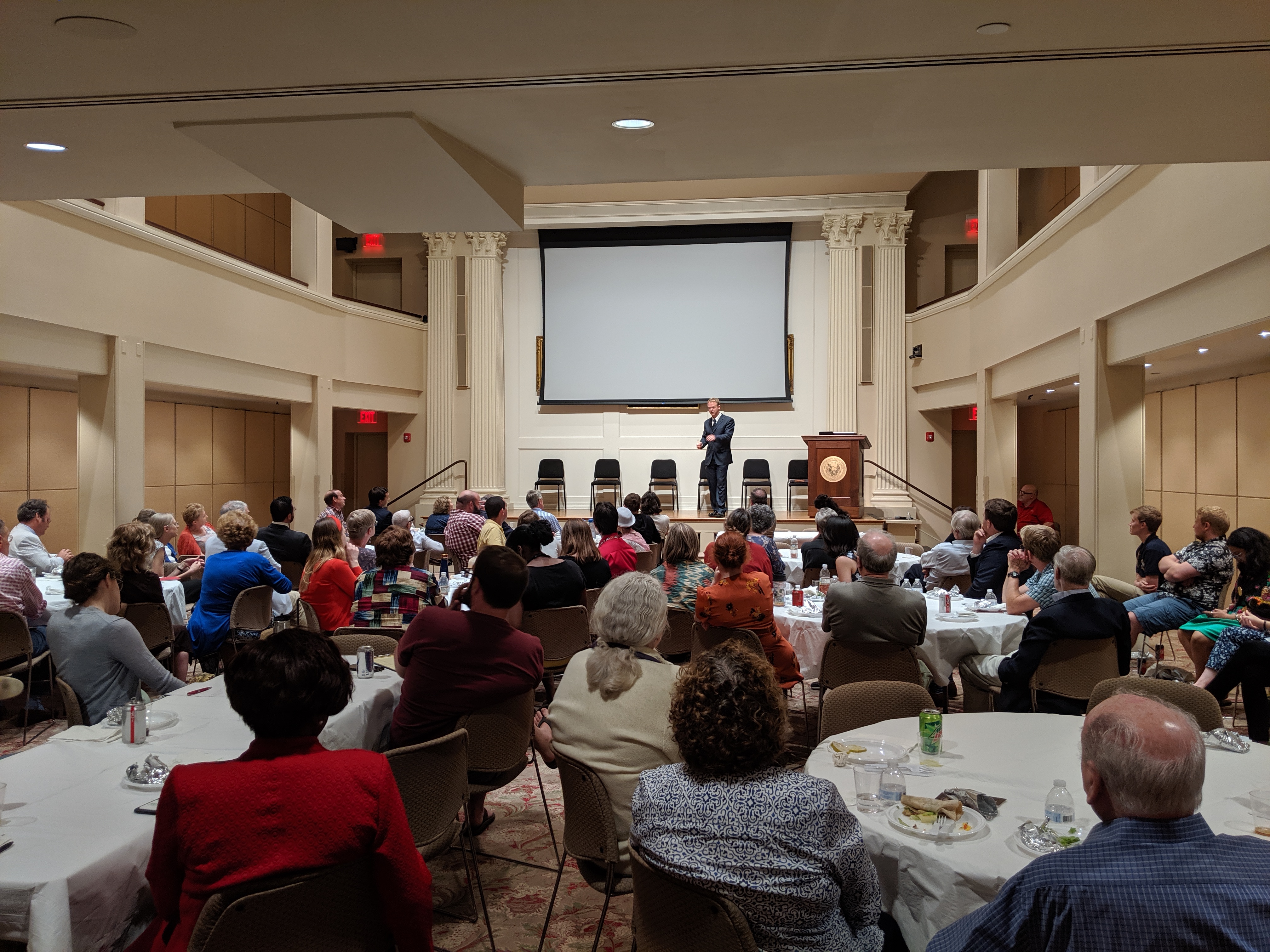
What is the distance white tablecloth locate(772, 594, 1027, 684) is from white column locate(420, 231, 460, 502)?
36.4ft

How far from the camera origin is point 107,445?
9016 millimetres

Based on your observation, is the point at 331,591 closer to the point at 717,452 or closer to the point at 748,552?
the point at 748,552

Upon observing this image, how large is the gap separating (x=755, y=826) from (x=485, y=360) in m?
14.0

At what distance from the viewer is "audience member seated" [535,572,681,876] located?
2.50 m

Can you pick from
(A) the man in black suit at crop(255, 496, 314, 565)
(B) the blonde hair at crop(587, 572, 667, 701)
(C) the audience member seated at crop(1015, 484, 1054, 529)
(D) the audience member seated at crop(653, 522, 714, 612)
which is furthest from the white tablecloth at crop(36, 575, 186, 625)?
(C) the audience member seated at crop(1015, 484, 1054, 529)

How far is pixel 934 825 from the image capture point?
2.13 meters

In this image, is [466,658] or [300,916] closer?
[300,916]

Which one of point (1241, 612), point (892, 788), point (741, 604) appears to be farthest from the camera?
point (1241, 612)

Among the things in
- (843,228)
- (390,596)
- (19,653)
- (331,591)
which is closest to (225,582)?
(331,591)

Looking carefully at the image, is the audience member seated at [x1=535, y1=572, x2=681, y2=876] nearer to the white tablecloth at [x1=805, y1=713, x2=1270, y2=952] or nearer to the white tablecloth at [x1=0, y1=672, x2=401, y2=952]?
the white tablecloth at [x1=805, y1=713, x2=1270, y2=952]

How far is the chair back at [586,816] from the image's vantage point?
2.45 m

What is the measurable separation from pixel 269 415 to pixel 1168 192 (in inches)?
517

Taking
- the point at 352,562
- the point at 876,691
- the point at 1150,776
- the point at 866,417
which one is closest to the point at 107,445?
the point at 352,562

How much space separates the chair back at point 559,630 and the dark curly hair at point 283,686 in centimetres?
327
